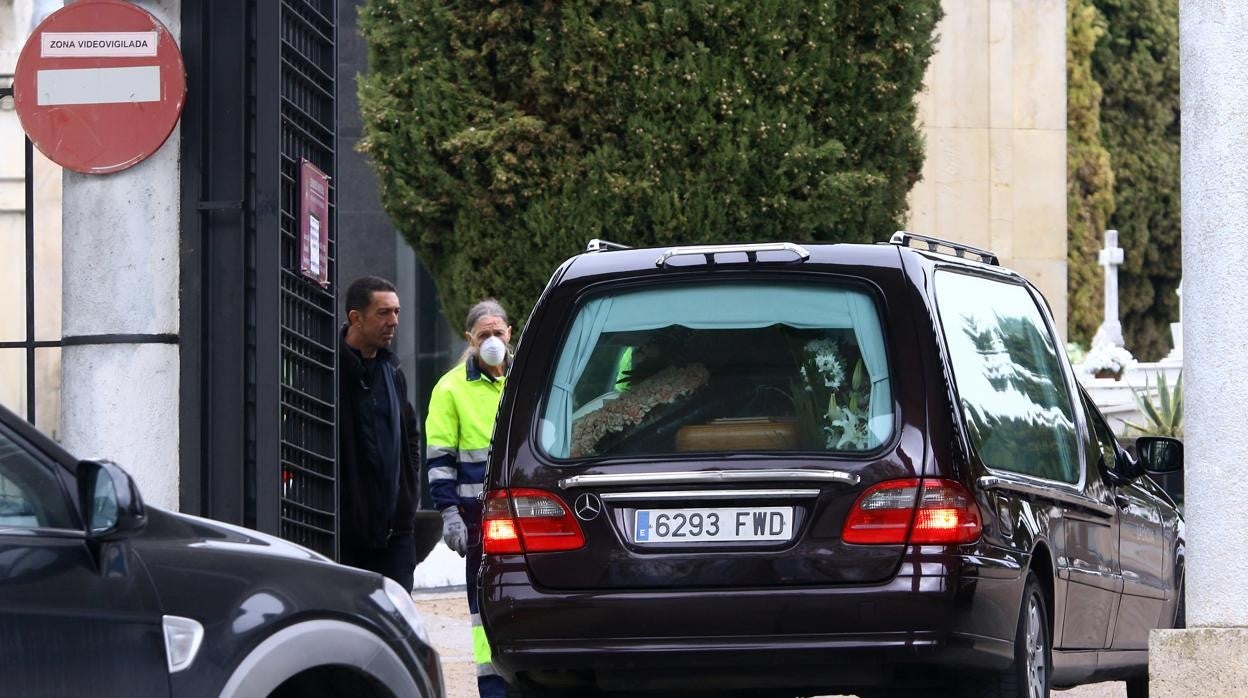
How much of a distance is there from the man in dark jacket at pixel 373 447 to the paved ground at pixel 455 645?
0.60m

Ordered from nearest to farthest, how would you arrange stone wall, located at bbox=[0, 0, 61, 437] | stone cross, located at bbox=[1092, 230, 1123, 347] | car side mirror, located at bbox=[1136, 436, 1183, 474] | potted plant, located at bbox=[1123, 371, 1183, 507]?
car side mirror, located at bbox=[1136, 436, 1183, 474], stone wall, located at bbox=[0, 0, 61, 437], potted plant, located at bbox=[1123, 371, 1183, 507], stone cross, located at bbox=[1092, 230, 1123, 347]

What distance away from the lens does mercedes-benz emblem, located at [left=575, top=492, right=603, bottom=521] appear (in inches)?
261

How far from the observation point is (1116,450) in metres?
8.41

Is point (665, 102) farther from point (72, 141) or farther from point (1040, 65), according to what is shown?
point (72, 141)

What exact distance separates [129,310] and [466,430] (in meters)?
1.59

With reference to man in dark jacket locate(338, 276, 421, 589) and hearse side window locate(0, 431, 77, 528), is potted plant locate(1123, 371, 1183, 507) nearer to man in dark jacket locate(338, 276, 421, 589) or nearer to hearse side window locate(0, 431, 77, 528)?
man in dark jacket locate(338, 276, 421, 589)

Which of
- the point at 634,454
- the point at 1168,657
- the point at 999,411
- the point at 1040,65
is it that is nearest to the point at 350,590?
the point at 634,454

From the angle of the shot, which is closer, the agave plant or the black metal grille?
the black metal grille

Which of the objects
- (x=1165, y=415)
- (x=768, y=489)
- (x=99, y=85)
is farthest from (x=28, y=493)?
(x=1165, y=415)

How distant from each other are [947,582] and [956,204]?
20691 mm

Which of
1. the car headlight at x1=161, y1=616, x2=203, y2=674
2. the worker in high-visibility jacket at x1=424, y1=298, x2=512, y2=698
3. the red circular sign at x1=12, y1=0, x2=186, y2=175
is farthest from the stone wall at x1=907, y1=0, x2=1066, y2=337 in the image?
the car headlight at x1=161, y1=616, x2=203, y2=674

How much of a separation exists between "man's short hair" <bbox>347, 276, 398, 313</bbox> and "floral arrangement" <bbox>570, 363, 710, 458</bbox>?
239 cm

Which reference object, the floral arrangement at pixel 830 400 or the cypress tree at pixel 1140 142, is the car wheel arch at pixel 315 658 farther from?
the cypress tree at pixel 1140 142

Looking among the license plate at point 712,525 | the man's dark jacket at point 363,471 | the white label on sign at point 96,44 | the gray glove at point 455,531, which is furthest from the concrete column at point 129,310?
the license plate at point 712,525
